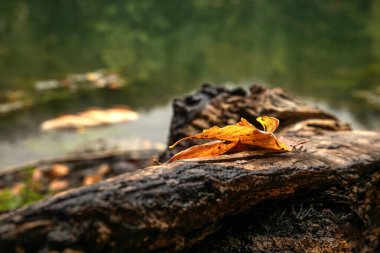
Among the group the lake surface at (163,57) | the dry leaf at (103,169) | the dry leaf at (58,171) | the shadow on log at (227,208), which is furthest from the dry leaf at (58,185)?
the shadow on log at (227,208)

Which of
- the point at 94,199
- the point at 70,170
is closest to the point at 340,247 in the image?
the point at 94,199

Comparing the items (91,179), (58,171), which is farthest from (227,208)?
(58,171)

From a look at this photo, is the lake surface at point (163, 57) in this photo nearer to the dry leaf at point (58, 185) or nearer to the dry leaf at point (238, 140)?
A: the dry leaf at point (58, 185)

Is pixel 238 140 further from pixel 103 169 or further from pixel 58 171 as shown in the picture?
pixel 58 171

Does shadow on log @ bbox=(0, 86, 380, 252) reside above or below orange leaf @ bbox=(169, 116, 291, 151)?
below

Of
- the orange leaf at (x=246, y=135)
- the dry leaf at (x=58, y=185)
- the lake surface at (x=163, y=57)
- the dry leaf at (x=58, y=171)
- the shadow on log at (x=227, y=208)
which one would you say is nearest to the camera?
the shadow on log at (x=227, y=208)

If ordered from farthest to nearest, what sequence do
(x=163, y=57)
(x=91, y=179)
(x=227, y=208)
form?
(x=163, y=57)
(x=91, y=179)
(x=227, y=208)

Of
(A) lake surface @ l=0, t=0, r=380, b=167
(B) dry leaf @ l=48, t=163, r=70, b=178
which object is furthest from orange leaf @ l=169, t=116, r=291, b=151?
(A) lake surface @ l=0, t=0, r=380, b=167

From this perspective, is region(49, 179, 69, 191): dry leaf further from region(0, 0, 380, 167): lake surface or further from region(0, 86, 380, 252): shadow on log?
region(0, 86, 380, 252): shadow on log
